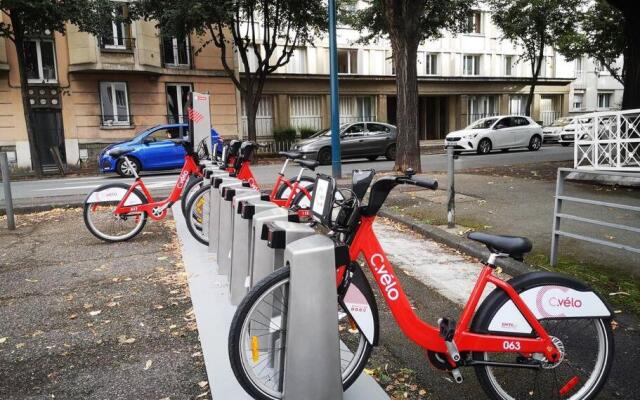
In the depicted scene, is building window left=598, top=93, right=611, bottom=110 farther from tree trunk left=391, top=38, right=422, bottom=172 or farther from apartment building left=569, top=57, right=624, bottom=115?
tree trunk left=391, top=38, right=422, bottom=172

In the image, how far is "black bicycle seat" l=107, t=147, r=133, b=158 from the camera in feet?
52.0

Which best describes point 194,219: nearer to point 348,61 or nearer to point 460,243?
point 460,243

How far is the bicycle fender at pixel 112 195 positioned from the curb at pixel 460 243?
3.66 meters

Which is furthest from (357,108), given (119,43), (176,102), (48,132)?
(48,132)

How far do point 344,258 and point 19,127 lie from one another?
22.6 meters

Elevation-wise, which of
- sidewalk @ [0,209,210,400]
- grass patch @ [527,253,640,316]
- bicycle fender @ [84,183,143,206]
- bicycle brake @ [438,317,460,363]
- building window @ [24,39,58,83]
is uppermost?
building window @ [24,39,58,83]

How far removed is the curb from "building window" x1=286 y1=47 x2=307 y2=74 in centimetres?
2293

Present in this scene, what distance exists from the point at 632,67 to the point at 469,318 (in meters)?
11.0

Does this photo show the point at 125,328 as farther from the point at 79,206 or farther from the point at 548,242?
the point at 79,206

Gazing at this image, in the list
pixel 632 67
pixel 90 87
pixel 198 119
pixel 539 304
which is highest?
pixel 90 87

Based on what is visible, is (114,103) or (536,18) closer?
(114,103)

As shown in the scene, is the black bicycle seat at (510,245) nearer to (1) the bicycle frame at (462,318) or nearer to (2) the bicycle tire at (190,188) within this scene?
(1) the bicycle frame at (462,318)

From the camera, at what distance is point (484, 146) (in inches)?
797

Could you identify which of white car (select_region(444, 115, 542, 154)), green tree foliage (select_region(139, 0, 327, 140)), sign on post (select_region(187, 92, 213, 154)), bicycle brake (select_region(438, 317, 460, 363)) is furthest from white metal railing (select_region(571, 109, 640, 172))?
green tree foliage (select_region(139, 0, 327, 140))
